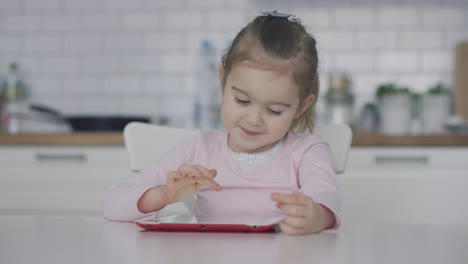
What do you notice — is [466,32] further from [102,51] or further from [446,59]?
[102,51]

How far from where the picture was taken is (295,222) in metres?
0.67

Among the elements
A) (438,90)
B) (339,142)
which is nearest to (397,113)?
(438,90)

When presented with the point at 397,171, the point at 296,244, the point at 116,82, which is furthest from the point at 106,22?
the point at 296,244

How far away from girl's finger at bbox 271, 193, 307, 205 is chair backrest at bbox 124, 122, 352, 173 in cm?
47

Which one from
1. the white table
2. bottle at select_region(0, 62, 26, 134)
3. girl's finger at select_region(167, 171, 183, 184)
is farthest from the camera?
bottle at select_region(0, 62, 26, 134)

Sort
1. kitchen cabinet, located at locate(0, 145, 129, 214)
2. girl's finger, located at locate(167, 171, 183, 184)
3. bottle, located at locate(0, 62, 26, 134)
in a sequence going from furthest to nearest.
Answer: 1. bottle, located at locate(0, 62, 26, 134)
2. kitchen cabinet, located at locate(0, 145, 129, 214)
3. girl's finger, located at locate(167, 171, 183, 184)

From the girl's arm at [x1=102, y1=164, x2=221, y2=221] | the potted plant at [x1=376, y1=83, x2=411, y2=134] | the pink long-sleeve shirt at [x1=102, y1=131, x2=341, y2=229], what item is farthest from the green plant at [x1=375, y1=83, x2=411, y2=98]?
the girl's arm at [x1=102, y1=164, x2=221, y2=221]

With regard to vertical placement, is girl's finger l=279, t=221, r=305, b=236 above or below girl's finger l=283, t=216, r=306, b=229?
below

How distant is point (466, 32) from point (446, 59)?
0.52 feet

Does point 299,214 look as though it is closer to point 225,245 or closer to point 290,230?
point 290,230

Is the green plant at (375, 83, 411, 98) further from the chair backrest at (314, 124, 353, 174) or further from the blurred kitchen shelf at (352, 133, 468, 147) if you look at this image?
the chair backrest at (314, 124, 353, 174)

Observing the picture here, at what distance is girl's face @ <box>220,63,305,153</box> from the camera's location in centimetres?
93

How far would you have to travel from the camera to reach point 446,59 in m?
2.37

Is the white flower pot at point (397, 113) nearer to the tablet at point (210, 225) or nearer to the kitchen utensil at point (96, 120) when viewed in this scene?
the kitchen utensil at point (96, 120)
